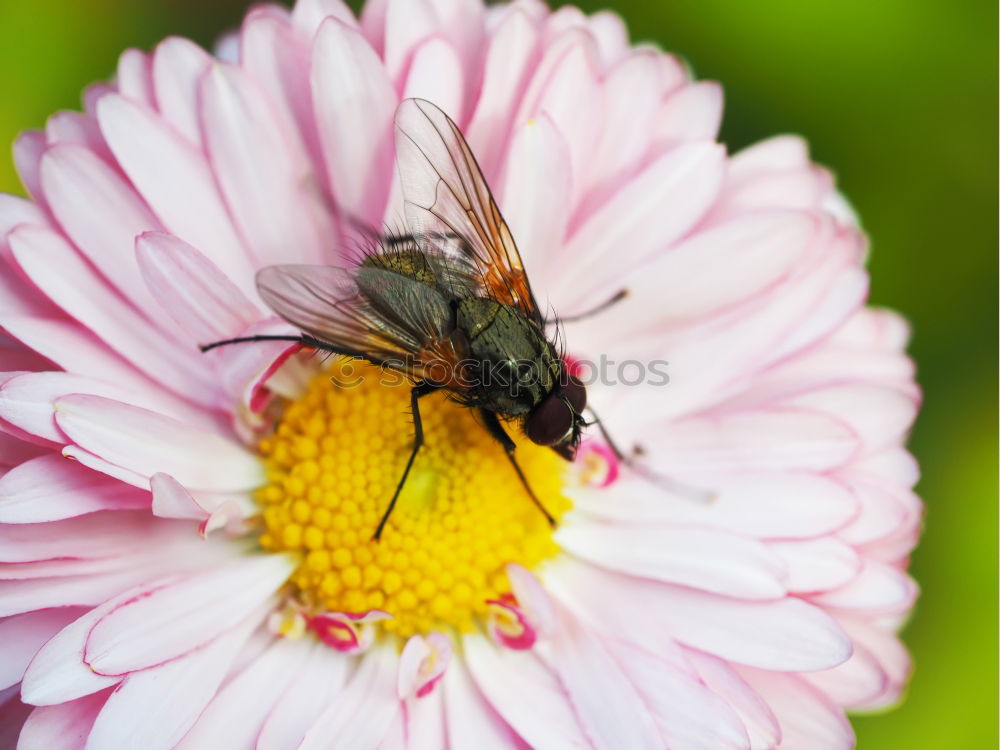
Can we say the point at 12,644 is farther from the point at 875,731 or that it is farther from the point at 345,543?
the point at 875,731

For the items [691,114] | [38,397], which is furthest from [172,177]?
[691,114]

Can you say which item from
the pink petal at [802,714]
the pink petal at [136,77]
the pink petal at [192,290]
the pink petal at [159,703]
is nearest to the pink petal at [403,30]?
the pink petal at [136,77]

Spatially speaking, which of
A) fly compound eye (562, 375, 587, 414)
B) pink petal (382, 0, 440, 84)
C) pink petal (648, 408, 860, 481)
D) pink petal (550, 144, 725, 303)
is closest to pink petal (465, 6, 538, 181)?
pink petal (382, 0, 440, 84)

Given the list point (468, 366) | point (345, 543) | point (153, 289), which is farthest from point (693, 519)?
point (153, 289)

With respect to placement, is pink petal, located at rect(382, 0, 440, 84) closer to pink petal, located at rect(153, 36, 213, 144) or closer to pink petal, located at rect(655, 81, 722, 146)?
pink petal, located at rect(153, 36, 213, 144)

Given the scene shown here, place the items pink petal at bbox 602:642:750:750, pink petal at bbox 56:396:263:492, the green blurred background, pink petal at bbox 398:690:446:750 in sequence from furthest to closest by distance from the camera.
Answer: the green blurred background
pink petal at bbox 398:690:446:750
pink petal at bbox 602:642:750:750
pink petal at bbox 56:396:263:492

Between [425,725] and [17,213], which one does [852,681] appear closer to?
[425,725]
